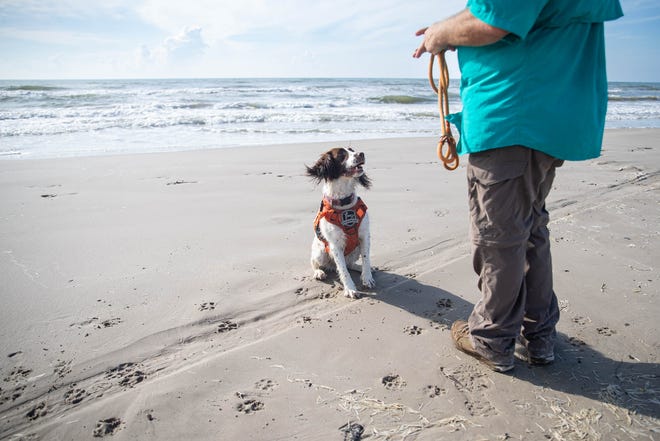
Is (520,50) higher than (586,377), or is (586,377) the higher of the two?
(520,50)

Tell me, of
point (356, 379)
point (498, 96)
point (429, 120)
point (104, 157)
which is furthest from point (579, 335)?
point (429, 120)

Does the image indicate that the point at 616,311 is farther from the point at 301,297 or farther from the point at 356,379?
the point at 301,297

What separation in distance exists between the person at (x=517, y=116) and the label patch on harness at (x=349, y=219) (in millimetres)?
1456

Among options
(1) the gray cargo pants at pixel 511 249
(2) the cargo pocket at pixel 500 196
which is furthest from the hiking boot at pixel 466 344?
(2) the cargo pocket at pixel 500 196

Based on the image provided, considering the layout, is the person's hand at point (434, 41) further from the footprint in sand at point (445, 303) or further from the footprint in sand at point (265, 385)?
the footprint in sand at point (265, 385)

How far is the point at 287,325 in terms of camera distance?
310 centimetres

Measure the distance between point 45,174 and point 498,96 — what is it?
772 centimetres

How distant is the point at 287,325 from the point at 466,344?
1291mm

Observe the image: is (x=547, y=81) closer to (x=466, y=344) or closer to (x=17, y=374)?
(x=466, y=344)

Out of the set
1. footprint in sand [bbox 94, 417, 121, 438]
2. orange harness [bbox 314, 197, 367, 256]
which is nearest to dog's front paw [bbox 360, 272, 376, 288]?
orange harness [bbox 314, 197, 367, 256]

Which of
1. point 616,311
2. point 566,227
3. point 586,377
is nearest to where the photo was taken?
point 586,377

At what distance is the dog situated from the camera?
11.9 feet

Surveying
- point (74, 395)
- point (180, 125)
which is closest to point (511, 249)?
point (74, 395)

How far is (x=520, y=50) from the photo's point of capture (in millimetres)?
1923
